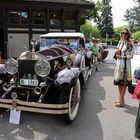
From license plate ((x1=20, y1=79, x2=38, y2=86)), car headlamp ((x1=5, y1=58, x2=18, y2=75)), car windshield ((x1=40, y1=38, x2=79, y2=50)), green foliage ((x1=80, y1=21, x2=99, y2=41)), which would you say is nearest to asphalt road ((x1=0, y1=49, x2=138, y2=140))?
license plate ((x1=20, y1=79, x2=38, y2=86))

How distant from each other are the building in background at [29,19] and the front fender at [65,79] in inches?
501

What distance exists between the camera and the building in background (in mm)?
17844

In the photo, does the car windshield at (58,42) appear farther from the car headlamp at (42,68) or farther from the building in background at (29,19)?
the building in background at (29,19)

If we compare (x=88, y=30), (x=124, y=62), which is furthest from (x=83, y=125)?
(x=88, y=30)

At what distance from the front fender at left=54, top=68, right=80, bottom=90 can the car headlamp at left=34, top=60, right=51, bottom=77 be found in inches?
9.2

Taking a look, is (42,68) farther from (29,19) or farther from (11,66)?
(29,19)

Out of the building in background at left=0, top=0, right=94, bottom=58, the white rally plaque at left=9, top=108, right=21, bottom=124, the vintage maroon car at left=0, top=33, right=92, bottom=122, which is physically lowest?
the white rally plaque at left=9, top=108, right=21, bottom=124

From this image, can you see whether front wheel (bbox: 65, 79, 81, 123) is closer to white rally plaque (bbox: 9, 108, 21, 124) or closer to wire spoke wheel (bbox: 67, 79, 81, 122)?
wire spoke wheel (bbox: 67, 79, 81, 122)

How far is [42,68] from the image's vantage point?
5.53 metres

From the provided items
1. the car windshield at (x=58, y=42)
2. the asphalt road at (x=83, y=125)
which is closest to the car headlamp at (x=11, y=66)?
the asphalt road at (x=83, y=125)

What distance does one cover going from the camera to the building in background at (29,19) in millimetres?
17844

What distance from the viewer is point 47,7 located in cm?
1805

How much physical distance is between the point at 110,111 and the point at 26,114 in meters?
1.87

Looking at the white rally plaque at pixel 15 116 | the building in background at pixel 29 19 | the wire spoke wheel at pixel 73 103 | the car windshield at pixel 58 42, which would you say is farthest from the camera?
the building in background at pixel 29 19
